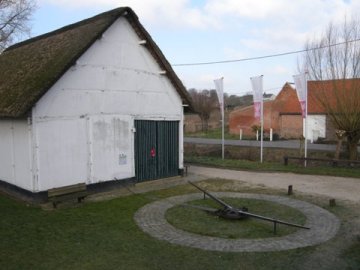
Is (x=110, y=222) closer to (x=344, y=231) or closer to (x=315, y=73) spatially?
(x=344, y=231)

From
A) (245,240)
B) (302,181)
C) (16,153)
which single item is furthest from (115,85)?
(302,181)

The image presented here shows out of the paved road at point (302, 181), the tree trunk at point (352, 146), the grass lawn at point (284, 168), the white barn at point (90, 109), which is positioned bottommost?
the paved road at point (302, 181)

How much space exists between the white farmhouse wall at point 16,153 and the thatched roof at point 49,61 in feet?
2.21

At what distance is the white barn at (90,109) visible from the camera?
11312 millimetres

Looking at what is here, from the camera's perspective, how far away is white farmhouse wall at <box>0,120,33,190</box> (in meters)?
11.3

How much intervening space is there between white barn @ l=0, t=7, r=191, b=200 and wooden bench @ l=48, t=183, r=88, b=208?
0.23 metres

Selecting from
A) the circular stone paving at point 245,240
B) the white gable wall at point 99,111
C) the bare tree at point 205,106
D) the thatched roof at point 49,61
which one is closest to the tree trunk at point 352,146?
the thatched roof at point 49,61

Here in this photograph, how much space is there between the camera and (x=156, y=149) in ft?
48.2

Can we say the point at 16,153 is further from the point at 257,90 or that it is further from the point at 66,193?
the point at 257,90

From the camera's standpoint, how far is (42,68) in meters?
12.1

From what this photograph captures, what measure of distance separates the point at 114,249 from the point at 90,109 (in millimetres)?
5933

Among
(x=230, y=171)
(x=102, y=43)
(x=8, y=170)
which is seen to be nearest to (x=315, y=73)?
(x=230, y=171)

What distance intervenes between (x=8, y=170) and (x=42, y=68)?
3674 millimetres

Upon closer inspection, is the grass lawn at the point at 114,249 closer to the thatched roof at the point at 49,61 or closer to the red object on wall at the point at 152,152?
the thatched roof at the point at 49,61
